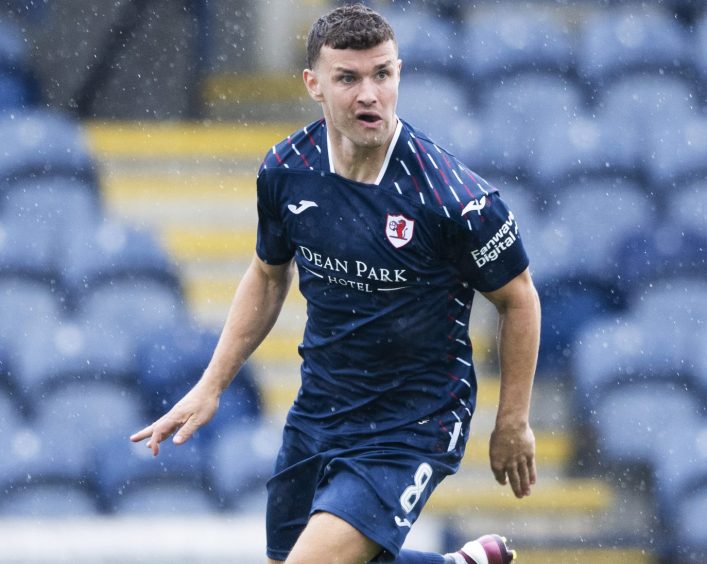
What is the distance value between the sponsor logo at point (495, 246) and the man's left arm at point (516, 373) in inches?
3.7

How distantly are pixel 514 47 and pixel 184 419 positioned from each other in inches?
183

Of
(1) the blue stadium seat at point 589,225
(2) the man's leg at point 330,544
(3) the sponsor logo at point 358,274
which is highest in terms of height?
(3) the sponsor logo at point 358,274

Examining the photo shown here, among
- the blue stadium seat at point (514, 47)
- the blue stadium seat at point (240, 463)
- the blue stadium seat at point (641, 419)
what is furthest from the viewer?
the blue stadium seat at point (514, 47)

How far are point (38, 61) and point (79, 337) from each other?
6.42 ft

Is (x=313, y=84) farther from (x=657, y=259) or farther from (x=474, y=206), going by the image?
(x=657, y=259)

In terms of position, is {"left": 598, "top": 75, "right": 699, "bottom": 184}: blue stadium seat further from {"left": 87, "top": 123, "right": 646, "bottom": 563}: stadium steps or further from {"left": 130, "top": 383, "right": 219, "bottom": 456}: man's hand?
{"left": 130, "top": 383, "right": 219, "bottom": 456}: man's hand

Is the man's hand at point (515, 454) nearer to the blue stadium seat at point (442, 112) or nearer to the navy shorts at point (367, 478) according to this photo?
the navy shorts at point (367, 478)

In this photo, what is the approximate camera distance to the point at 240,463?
19.1 ft

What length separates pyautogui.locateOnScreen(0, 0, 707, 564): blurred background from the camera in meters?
5.80

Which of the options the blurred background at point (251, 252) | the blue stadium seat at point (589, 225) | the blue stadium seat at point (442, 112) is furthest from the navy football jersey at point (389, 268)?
the blue stadium seat at point (442, 112)

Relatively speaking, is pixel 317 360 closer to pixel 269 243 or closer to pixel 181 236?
pixel 269 243

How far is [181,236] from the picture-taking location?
7035 millimetres

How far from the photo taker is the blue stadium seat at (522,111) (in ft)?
23.0

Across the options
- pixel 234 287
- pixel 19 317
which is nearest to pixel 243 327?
pixel 19 317
